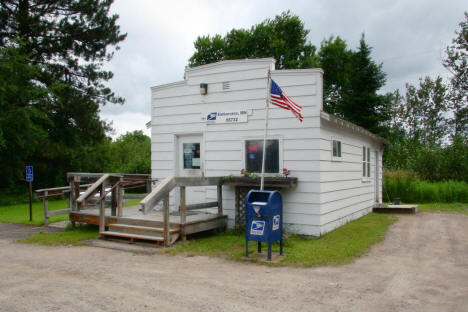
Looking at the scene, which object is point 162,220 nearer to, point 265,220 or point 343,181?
point 265,220

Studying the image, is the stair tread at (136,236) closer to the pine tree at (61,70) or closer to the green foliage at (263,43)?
the pine tree at (61,70)

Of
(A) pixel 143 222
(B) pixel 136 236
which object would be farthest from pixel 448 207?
(B) pixel 136 236

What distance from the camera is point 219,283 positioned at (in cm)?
514

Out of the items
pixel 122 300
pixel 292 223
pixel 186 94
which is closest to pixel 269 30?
pixel 186 94

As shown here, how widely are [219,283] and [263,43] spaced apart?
28573 mm

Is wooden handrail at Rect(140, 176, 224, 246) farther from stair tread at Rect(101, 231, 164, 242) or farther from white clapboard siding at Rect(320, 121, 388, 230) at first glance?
white clapboard siding at Rect(320, 121, 388, 230)

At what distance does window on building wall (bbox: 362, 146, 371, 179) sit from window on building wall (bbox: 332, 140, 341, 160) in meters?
3.09

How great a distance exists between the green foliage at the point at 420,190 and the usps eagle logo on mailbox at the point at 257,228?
1240 centimetres

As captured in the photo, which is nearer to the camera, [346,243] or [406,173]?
[346,243]

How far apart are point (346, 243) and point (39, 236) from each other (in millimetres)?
6760

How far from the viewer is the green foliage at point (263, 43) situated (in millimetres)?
30797

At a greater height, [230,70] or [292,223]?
[230,70]

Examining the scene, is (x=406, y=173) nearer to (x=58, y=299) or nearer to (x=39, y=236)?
(x=39, y=236)

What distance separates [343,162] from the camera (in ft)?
32.6
